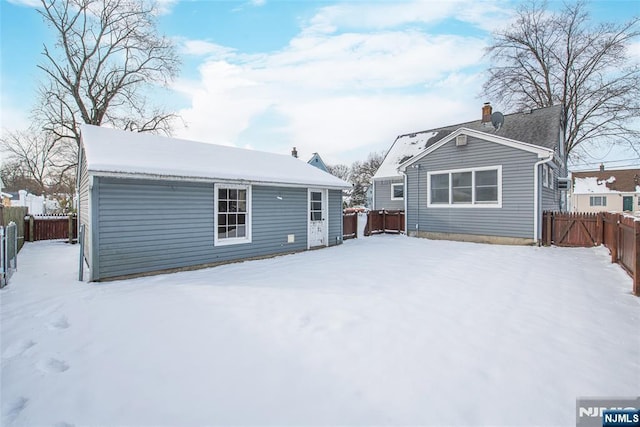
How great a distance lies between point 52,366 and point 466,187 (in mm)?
13245

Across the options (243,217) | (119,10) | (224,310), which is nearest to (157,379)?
(224,310)

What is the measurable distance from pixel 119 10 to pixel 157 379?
82.9ft

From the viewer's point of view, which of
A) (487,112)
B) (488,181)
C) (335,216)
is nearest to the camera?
(335,216)

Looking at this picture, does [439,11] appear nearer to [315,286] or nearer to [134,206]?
[315,286]

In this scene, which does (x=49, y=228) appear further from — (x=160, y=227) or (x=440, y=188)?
(x=440, y=188)

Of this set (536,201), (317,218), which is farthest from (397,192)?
(317,218)

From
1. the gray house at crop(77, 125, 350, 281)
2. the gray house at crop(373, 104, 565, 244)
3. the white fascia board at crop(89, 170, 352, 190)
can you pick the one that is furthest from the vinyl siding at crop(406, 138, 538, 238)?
the white fascia board at crop(89, 170, 352, 190)

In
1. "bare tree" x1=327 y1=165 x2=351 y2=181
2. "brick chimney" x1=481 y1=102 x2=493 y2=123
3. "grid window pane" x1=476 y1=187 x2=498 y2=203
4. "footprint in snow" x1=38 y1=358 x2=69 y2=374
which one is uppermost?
"bare tree" x1=327 y1=165 x2=351 y2=181

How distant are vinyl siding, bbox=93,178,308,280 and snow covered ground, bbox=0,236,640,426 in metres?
0.68

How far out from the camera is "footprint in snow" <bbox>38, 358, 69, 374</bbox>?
10.1 feet

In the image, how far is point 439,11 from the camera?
9359 mm

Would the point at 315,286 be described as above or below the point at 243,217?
below

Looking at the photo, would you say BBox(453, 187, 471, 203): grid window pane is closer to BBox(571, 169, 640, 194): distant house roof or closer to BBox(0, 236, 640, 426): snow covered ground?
BBox(0, 236, 640, 426): snow covered ground

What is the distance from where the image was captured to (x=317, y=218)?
11383mm
